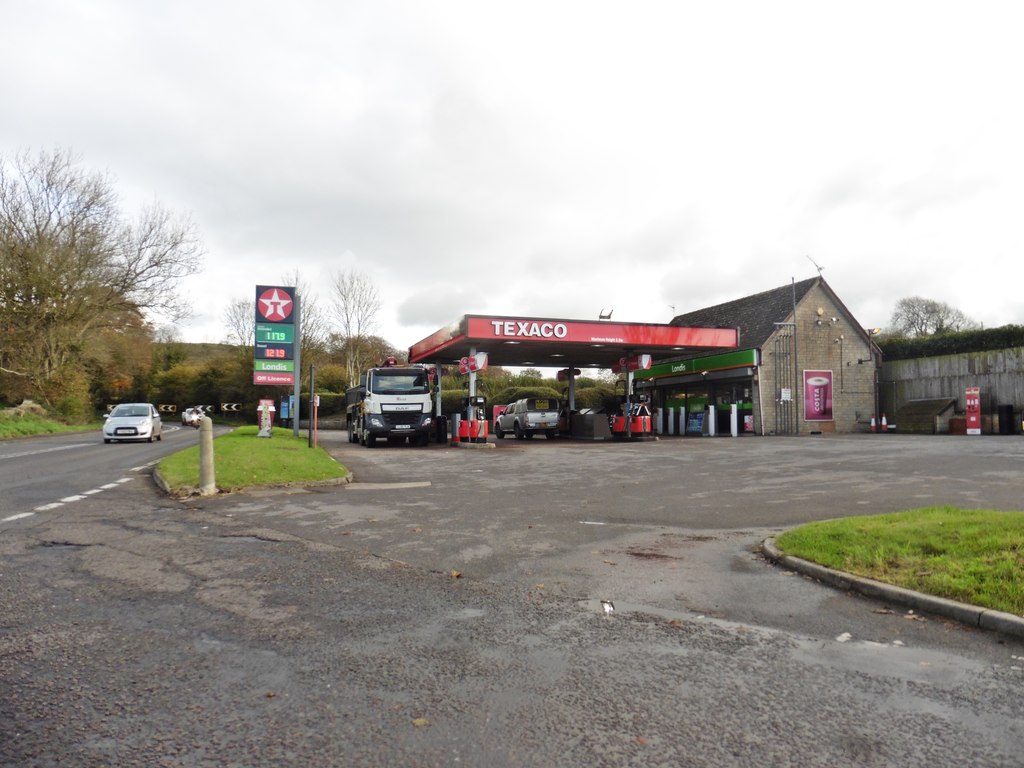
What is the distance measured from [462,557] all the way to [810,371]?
1188 inches

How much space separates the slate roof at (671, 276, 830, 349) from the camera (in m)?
33.0

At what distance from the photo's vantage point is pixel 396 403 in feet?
79.4

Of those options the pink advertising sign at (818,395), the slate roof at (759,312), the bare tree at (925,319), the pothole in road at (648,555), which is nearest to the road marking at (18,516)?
the pothole in road at (648,555)

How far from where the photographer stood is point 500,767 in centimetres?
272

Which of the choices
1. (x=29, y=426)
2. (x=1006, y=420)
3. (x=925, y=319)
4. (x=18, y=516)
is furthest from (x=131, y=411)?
(x=925, y=319)

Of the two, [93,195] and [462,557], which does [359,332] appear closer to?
[93,195]

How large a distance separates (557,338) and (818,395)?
49.3 feet

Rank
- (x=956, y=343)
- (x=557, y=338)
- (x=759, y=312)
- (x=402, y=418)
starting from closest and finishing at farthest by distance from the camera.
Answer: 1. (x=402, y=418)
2. (x=557, y=338)
3. (x=956, y=343)
4. (x=759, y=312)

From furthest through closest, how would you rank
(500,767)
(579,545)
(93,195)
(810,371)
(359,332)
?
(359,332) → (93,195) → (810,371) → (579,545) → (500,767)

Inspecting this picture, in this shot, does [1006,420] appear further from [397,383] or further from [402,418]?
[397,383]

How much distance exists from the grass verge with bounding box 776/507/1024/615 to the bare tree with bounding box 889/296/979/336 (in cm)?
5462

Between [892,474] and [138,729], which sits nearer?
[138,729]

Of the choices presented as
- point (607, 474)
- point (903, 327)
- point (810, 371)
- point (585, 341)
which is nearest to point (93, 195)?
point (585, 341)

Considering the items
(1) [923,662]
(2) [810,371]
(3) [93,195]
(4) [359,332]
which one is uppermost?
(3) [93,195]
